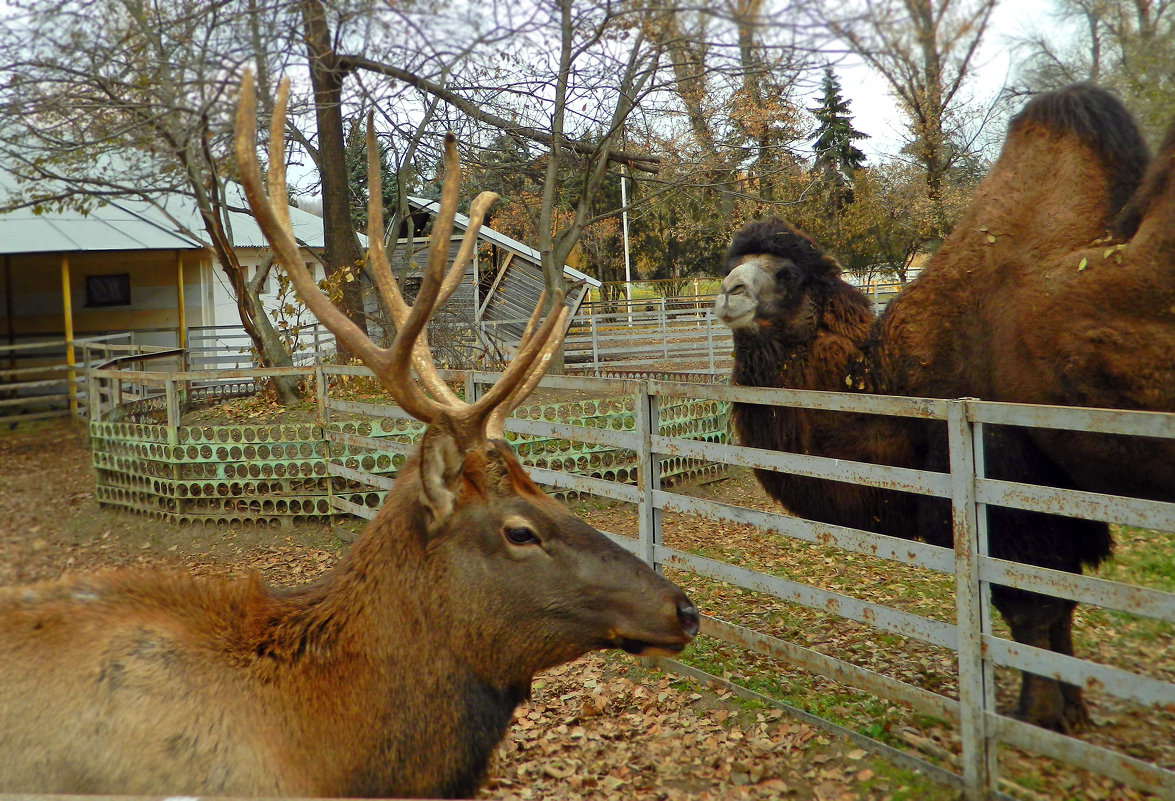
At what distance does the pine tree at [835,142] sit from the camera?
40.4 feet

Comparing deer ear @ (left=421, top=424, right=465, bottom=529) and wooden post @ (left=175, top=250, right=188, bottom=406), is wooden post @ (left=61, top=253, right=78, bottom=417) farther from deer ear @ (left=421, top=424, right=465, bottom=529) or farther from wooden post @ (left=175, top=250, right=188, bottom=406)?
deer ear @ (left=421, top=424, right=465, bottom=529)

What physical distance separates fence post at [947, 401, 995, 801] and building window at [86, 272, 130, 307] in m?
21.9

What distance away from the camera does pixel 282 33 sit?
9.35 meters

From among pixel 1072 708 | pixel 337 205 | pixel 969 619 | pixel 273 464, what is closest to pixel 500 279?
pixel 337 205

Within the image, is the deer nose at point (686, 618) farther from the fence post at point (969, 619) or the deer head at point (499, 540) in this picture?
the fence post at point (969, 619)

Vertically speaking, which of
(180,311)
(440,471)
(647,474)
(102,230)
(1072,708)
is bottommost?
(1072,708)

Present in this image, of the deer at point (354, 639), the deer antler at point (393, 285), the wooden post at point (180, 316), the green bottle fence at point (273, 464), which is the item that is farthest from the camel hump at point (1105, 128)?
the wooden post at point (180, 316)

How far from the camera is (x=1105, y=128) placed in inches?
190

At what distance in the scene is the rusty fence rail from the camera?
3135mm

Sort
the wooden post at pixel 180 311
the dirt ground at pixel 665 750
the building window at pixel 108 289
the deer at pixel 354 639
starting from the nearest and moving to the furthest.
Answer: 1. the deer at pixel 354 639
2. the dirt ground at pixel 665 750
3. the wooden post at pixel 180 311
4. the building window at pixel 108 289

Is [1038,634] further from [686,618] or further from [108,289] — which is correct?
[108,289]

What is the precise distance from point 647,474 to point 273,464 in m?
5.51

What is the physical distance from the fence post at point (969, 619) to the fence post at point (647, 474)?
2.07 metres

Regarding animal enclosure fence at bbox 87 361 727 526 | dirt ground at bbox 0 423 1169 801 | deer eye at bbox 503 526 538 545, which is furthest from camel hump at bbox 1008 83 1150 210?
animal enclosure fence at bbox 87 361 727 526
